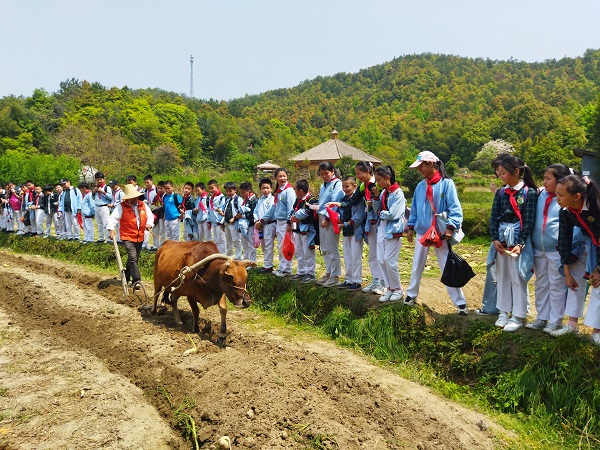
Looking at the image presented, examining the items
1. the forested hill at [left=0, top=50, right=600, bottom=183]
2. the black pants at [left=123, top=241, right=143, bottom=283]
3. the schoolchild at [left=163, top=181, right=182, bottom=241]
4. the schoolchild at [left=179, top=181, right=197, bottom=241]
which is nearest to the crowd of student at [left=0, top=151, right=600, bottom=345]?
the black pants at [left=123, top=241, right=143, bottom=283]

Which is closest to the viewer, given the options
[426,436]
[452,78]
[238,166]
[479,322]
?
[426,436]

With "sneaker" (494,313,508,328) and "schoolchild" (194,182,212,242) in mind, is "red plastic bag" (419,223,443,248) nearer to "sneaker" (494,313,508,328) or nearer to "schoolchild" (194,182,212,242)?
"sneaker" (494,313,508,328)

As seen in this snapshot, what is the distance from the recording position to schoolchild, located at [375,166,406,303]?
795cm

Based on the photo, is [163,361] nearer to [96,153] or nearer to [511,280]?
[511,280]

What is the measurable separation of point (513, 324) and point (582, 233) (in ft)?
4.53

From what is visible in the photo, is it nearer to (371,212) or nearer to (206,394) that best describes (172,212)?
(371,212)

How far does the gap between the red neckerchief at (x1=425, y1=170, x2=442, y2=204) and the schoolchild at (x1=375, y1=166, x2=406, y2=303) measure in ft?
1.68

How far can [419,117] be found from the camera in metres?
99.2

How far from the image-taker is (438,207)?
7.40 metres

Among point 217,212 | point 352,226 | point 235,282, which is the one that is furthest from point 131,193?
point 352,226

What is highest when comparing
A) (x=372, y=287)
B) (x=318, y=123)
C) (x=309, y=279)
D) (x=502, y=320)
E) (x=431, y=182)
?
(x=318, y=123)

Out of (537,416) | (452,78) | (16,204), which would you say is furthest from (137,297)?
(452,78)

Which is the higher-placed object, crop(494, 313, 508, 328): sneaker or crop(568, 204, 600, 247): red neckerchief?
crop(568, 204, 600, 247): red neckerchief

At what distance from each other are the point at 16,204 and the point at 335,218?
1755cm
